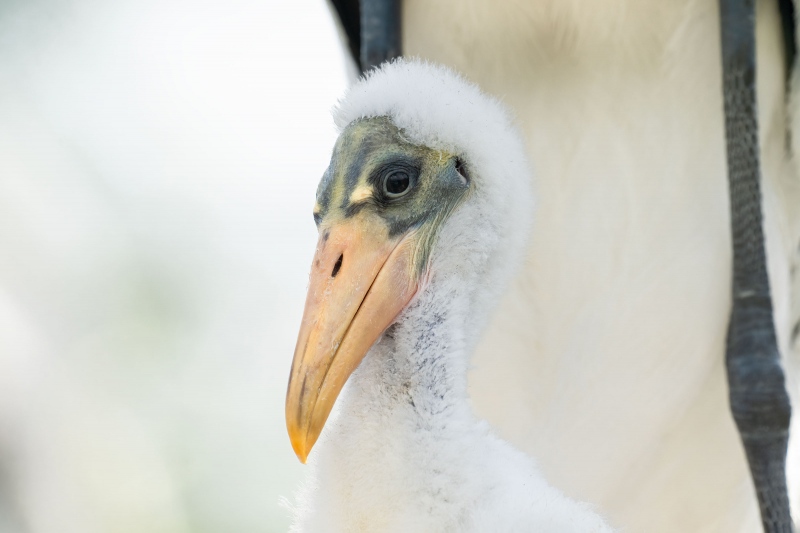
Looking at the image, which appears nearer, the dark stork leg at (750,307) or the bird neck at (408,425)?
the bird neck at (408,425)

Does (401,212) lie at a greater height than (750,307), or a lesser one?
greater

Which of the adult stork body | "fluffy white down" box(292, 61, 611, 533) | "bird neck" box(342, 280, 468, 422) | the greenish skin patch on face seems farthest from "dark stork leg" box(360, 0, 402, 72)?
"bird neck" box(342, 280, 468, 422)

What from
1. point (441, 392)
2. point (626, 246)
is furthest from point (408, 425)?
point (626, 246)

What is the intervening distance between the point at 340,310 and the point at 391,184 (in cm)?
22

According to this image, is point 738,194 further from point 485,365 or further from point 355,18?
point 355,18

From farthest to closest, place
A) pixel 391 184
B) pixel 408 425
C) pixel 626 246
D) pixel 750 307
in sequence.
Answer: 1. pixel 626 246
2. pixel 750 307
3. pixel 391 184
4. pixel 408 425

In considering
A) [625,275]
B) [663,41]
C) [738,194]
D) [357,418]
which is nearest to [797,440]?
[625,275]

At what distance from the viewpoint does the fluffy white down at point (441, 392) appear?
1.49 m

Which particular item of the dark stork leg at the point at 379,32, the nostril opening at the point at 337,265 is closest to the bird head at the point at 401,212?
the nostril opening at the point at 337,265

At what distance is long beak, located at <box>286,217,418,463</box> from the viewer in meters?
1.52

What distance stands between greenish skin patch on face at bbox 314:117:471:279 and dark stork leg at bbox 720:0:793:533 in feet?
2.69

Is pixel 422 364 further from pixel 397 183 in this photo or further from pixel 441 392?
pixel 397 183

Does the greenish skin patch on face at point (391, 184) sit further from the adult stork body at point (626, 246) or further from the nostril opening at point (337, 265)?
the adult stork body at point (626, 246)

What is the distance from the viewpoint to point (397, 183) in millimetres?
1695
